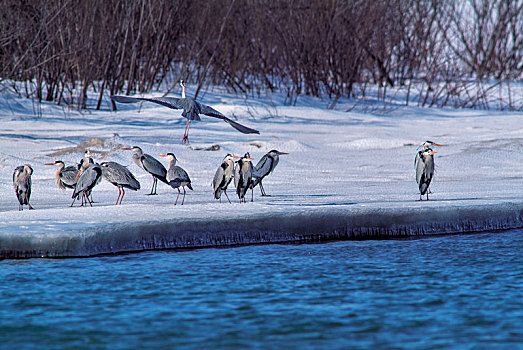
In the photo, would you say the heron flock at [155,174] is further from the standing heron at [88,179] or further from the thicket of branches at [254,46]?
the thicket of branches at [254,46]

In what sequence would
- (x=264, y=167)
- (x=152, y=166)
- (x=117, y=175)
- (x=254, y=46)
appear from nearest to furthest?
(x=117, y=175), (x=152, y=166), (x=264, y=167), (x=254, y=46)

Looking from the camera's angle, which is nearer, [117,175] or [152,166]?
[117,175]

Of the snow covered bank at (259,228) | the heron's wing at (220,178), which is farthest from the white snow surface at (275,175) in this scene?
the heron's wing at (220,178)

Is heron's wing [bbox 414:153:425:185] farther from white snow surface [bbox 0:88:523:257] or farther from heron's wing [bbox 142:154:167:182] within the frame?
heron's wing [bbox 142:154:167:182]

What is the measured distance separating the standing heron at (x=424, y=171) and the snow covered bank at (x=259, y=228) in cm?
66

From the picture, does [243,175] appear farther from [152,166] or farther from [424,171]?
[424,171]

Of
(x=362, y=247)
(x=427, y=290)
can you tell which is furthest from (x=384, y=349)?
(x=362, y=247)

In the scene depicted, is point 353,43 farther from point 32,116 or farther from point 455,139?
point 32,116

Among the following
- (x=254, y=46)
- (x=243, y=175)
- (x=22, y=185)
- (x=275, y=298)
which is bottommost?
(x=275, y=298)

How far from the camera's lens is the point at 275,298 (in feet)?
15.3

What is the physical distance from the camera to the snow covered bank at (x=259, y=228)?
553 cm

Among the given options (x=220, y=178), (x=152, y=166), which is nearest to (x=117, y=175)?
(x=152, y=166)

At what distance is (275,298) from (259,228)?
5.32 ft

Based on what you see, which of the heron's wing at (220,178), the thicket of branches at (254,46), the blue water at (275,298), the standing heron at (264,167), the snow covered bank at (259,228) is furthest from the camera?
the thicket of branches at (254,46)
